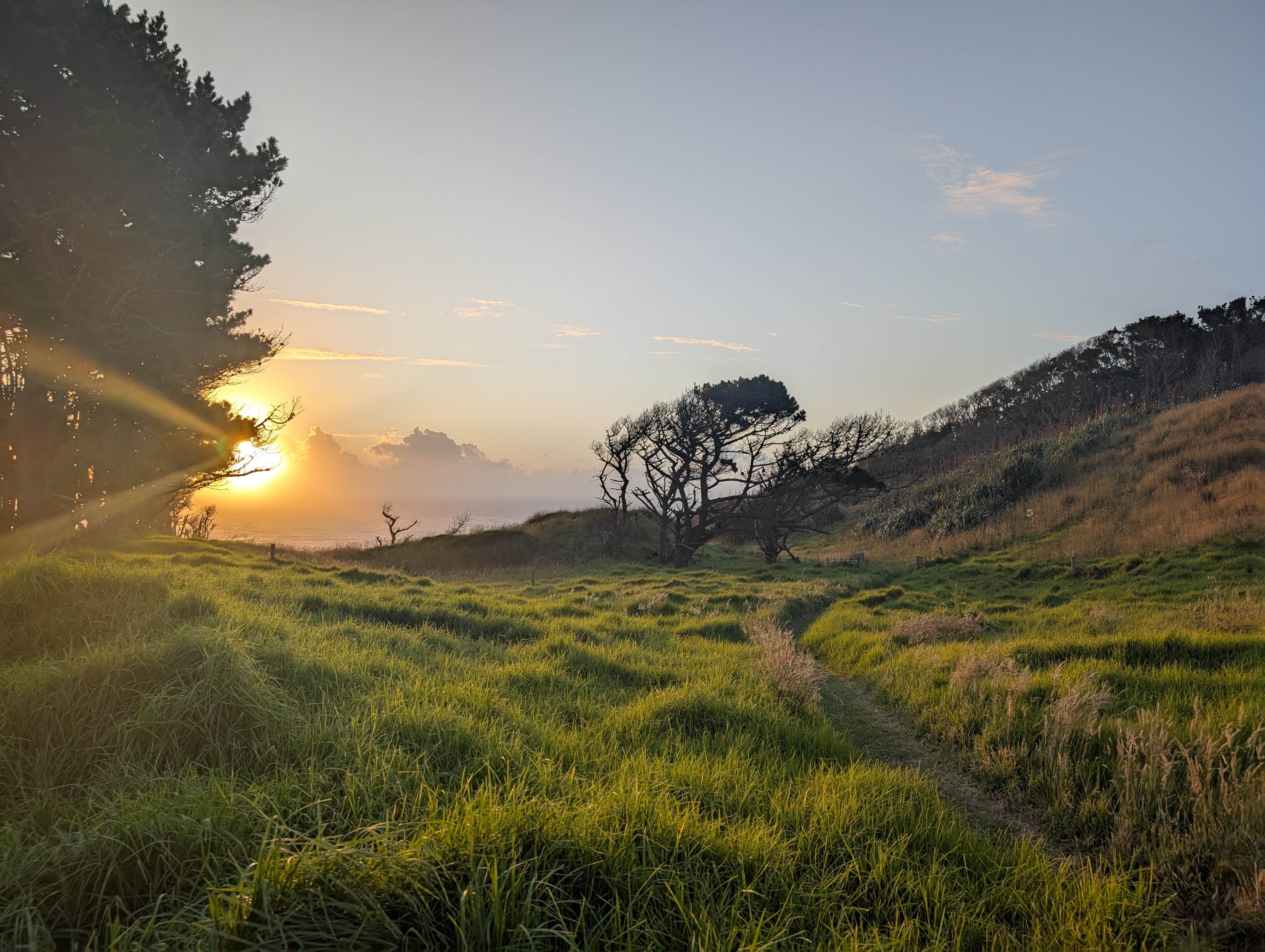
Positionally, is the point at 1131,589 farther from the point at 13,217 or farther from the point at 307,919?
the point at 13,217

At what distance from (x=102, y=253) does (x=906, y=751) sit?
23104 mm

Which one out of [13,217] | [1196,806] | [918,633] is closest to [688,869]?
[1196,806]

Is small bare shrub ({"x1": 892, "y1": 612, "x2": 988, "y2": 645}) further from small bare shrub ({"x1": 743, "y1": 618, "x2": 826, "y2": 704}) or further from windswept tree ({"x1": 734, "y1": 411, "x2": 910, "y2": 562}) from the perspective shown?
windswept tree ({"x1": 734, "y1": 411, "x2": 910, "y2": 562})

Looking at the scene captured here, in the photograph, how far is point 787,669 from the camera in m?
7.35

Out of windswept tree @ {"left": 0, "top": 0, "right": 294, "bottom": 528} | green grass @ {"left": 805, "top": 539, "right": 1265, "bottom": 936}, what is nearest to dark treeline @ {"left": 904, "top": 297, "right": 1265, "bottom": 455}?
green grass @ {"left": 805, "top": 539, "right": 1265, "bottom": 936}

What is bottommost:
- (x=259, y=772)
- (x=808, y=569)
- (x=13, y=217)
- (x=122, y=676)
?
(x=808, y=569)

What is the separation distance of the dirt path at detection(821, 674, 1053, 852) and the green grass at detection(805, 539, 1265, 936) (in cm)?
17

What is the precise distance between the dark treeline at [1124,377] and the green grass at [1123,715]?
124ft

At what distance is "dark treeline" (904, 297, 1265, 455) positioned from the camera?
149 ft

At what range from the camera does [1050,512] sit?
2545 cm

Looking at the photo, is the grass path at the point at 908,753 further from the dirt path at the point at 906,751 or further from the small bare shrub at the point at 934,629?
the small bare shrub at the point at 934,629

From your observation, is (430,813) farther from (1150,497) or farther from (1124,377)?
(1124,377)

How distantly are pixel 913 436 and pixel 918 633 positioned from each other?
6735 centimetres

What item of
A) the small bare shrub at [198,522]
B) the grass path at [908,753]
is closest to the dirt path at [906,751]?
the grass path at [908,753]
